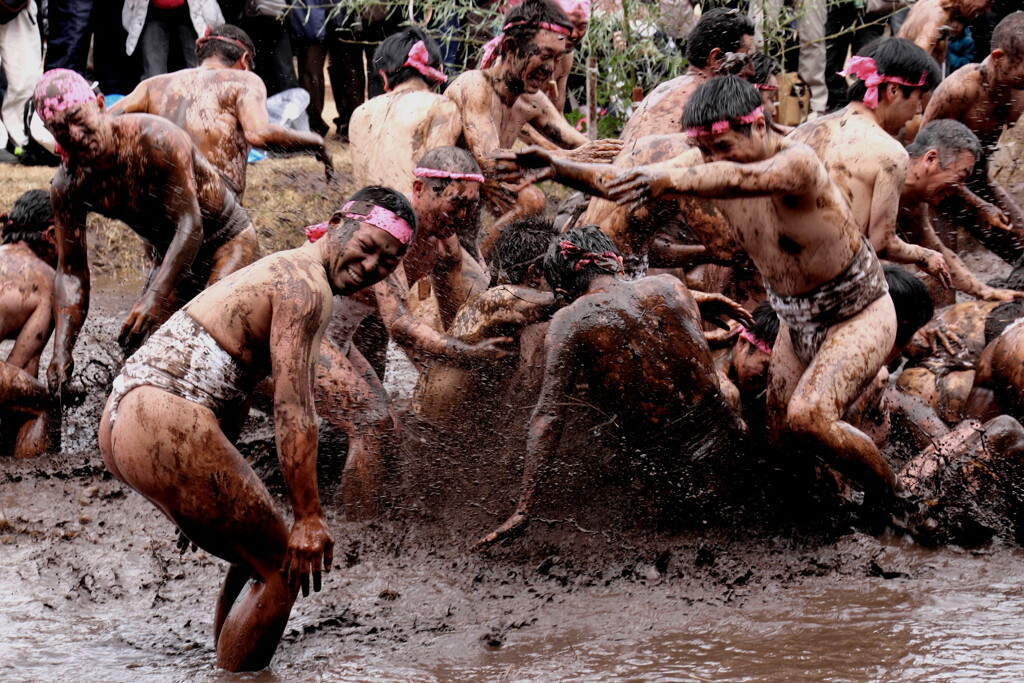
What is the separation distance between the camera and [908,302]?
17.5 ft

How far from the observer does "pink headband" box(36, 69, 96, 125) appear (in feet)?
18.0

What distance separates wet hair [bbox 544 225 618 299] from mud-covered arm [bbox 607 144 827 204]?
30.4 inches

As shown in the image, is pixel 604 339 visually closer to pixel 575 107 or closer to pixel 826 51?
pixel 575 107

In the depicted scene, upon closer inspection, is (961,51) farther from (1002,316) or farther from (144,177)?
(144,177)

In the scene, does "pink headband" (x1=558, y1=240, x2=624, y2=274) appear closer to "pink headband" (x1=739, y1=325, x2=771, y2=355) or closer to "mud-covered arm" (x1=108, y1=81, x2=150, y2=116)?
"pink headband" (x1=739, y1=325, x2=771, y2=355)

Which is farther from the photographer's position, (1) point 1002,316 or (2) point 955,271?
(2) point 955,271

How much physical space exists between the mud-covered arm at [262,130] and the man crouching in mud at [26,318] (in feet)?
3.89

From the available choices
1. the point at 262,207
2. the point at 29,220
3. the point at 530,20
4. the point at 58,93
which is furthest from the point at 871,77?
the point at 262,207

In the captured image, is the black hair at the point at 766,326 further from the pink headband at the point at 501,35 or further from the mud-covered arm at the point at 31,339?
the mud-covered arm at the point at 31,339

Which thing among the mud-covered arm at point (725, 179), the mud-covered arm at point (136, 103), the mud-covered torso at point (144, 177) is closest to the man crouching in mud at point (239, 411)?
→ the mud-covered arm at point (725, 179)

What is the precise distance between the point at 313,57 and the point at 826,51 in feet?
14.4

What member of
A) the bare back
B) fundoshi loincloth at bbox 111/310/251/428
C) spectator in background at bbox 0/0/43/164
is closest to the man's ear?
the bare back

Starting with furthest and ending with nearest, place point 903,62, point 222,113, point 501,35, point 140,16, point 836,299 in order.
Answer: point 140,16 < point 222,113 < point 501,35 < point 903,62 < point 836,299

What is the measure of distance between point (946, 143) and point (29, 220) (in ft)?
15.8
